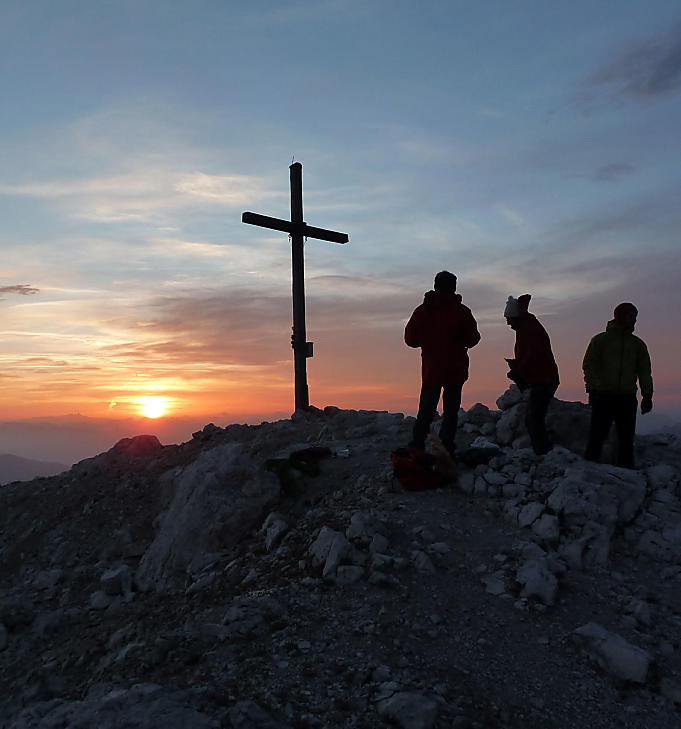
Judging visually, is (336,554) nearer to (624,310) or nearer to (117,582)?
(117,582)

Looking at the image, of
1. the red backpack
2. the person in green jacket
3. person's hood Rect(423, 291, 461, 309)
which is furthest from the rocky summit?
person's hood Rect(423, 291, 461, 309)

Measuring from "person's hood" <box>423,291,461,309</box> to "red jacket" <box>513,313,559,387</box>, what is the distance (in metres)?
1.06

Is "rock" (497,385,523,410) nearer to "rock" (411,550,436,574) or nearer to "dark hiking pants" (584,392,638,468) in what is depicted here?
"dark hiking pants" (584,392,638,468)

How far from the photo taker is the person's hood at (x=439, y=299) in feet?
28.6

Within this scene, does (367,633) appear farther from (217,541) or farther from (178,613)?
(217,541)

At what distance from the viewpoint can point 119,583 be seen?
788 centimetres

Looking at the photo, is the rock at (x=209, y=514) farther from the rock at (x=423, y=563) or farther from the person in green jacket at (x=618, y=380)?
the person in green jacket at (x=618, y=380)

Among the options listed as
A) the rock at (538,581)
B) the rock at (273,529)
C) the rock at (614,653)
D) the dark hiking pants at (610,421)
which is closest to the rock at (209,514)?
the rock at (273,529)

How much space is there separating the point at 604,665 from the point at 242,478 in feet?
16.1

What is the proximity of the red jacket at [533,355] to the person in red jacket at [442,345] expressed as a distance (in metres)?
0.67

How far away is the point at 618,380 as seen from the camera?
8.72 m

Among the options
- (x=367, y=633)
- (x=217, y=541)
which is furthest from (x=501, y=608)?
(x=217, y=541)

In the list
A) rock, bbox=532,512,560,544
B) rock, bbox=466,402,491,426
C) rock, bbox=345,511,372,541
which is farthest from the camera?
rock, bbox=466,402,491,426

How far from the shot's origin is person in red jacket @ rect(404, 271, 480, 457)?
8633 millimetres
